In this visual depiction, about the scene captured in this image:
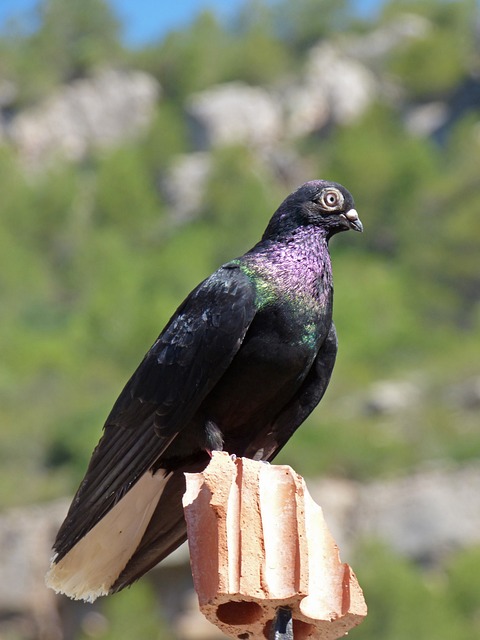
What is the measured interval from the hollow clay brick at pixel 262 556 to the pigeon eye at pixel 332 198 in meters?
1.62

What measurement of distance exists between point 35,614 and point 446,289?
2016 cm

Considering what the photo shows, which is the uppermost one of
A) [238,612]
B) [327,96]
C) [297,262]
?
[297,262]

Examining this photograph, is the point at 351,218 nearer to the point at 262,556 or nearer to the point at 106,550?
the point at 106,550

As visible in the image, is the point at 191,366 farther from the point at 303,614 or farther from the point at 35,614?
the point at 35,614

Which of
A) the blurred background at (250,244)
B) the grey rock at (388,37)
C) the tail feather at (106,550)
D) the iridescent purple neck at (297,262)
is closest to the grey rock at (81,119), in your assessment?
the blurred background at (250,244)

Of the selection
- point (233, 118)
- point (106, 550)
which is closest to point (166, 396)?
point (106, 550)

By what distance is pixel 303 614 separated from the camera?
4.16 meters

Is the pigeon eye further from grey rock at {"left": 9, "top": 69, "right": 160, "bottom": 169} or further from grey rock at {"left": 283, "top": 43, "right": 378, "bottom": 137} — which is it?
grey rock at {"left": 283, "top": 43, "right": 378, "bottom": 137}

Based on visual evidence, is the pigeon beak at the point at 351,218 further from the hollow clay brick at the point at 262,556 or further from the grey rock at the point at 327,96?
the grey rock at the point at 327,96

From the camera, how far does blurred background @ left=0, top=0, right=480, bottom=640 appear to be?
21406mm

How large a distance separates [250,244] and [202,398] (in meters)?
31.0

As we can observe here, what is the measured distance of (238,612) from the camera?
4.28 m

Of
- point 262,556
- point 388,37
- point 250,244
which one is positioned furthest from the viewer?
point 388,37

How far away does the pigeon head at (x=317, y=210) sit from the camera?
564cm
